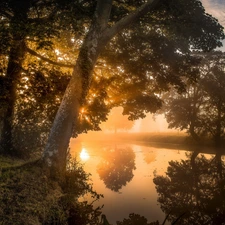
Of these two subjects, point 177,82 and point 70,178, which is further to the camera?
point 177,82

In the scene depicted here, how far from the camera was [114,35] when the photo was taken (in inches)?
375

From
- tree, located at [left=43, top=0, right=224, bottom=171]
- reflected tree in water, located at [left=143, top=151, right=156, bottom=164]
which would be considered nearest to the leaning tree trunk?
tree, located at [left=43, top=0, right=224, bottom=171]

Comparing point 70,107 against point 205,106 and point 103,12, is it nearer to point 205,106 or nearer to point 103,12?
point 103,12

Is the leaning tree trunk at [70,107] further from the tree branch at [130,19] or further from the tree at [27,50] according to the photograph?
the tree at [27,50]

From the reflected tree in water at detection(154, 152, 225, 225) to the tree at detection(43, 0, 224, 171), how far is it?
4.33 meters

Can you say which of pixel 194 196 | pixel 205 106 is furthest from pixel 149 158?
pixel 205 106

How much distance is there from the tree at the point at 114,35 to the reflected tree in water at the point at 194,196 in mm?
4327

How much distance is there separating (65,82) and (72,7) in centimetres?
384

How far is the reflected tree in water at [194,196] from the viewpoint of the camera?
248 inches

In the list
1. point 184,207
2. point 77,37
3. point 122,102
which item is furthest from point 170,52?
point 184,207

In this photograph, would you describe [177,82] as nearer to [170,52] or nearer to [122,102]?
[170,52]

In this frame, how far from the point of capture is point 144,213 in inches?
265

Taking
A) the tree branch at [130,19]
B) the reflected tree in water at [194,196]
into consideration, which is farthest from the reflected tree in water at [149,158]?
the tree branch at [130,19]

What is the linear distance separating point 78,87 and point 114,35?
3.02 meters
